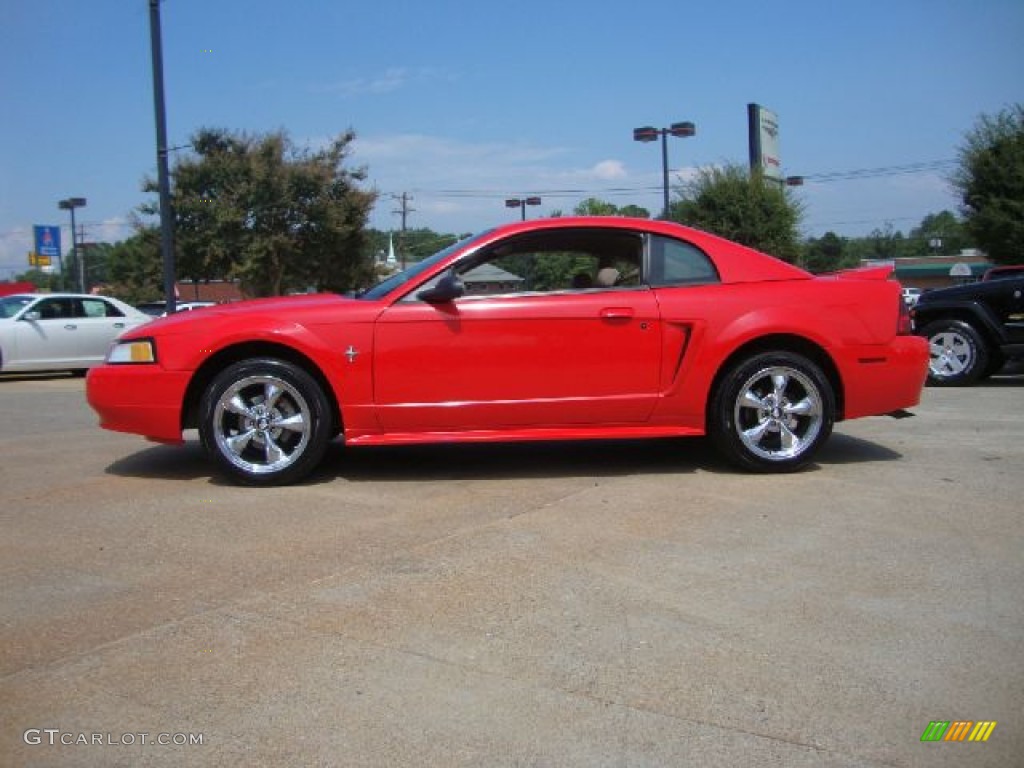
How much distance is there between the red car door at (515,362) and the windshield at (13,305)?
432 inches

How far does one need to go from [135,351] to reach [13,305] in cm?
1023

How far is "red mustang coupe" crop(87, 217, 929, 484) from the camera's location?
204 inches

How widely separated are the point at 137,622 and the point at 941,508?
387cm

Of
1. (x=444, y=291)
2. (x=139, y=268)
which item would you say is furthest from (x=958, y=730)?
(x=139, y=268)

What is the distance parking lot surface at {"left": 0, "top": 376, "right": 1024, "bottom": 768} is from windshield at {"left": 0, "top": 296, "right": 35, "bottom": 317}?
949cm

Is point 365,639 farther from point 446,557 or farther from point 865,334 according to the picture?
point 865,334

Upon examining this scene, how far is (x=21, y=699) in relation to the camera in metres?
2.72

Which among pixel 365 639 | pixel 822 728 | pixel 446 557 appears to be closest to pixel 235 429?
pixel 446 557

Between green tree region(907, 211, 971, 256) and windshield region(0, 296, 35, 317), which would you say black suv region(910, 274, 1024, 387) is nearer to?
windshield region(0, 296, 35, 317)

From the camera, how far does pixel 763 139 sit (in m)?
25.3

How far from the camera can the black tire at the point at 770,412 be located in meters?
5.37

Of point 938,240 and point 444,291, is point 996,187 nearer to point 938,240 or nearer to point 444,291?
point 444,291

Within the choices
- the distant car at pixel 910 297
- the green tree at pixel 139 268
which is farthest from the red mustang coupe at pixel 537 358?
the green tree at pixel 139 268

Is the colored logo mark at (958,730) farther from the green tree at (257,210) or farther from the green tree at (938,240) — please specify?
the green tree at (938,240)
